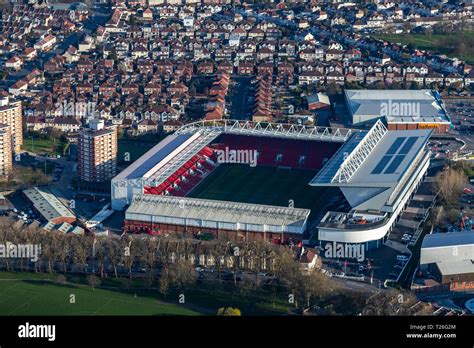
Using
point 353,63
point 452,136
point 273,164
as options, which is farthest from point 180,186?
point 353,63

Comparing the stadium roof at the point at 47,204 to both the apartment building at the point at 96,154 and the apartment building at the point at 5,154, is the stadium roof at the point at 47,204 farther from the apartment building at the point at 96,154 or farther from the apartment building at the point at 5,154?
the apartment building at the point at 5,154

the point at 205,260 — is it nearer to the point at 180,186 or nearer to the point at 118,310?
the point at 118,310

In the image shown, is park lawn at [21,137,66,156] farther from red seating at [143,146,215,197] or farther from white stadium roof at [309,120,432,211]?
white stadium roof at [309,120,432,211]

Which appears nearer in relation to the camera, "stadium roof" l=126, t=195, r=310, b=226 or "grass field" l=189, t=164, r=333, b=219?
"stadium roof" l=126, t=195, r=310, b=226

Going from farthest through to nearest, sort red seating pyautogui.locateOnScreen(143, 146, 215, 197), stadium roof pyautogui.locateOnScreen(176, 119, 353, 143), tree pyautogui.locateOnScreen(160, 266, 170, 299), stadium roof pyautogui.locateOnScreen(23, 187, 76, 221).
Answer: stadium roof pyautogui.locateOnScreen(176, 119, 353, 143)
red seating pyautogui.locateOnScreen(143, 146, 215, 197)
stadium roof pyautogui.locateOnScreen(23, 187, 76, 221)
tree pyautogui.locateOnScreen(160, 266, 170, 299)

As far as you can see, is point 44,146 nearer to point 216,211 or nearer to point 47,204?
point 47,204

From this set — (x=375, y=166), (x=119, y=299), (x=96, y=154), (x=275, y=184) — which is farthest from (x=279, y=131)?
(x=119, y=299)

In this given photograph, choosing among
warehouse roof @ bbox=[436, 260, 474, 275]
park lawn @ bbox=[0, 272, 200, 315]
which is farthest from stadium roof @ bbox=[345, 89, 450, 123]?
park lawn @ bbox=[0, 272, 200, 315]
